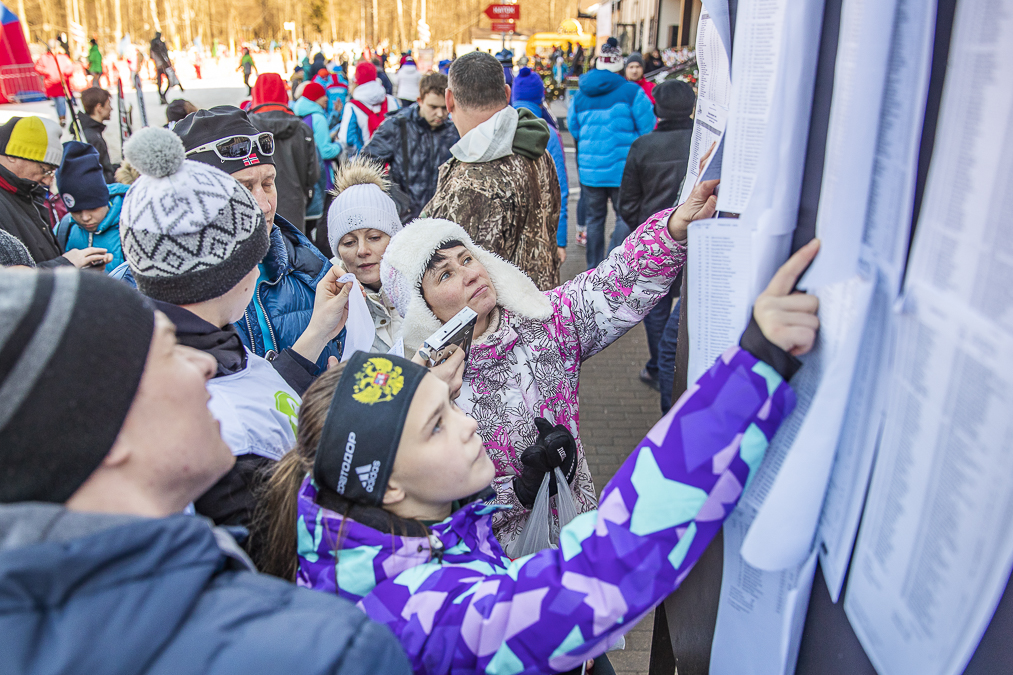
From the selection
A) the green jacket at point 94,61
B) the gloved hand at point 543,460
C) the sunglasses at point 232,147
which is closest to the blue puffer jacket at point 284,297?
the sunglasses at point 232,147

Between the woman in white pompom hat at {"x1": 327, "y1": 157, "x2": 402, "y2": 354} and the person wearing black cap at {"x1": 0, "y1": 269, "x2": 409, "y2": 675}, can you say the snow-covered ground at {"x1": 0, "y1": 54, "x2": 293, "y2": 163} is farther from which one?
the person wearing black cap at {"x1": 0, "y1": 269, "x2": 409, "y2": 675}

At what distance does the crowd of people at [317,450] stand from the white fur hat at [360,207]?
47 cm

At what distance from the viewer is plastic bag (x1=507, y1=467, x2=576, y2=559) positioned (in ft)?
5.62

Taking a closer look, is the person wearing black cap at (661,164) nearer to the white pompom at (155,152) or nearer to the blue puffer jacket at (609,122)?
the blue puffer jacket at (609,122)

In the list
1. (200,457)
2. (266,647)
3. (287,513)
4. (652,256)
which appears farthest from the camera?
(652,256)

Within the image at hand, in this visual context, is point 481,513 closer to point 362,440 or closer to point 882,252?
point 362,440

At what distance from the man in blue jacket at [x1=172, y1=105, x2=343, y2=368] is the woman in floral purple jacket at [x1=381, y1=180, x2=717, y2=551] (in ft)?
1.37

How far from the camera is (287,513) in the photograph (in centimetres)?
123

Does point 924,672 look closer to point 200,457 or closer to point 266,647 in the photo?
point 266,647

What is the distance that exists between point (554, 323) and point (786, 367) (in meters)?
1.09

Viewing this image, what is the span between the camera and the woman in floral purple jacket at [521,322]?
1.78 metres

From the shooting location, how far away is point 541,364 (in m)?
1.96

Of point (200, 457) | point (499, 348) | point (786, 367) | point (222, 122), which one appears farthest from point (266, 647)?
point (222, 122)

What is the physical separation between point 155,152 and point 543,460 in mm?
1143
